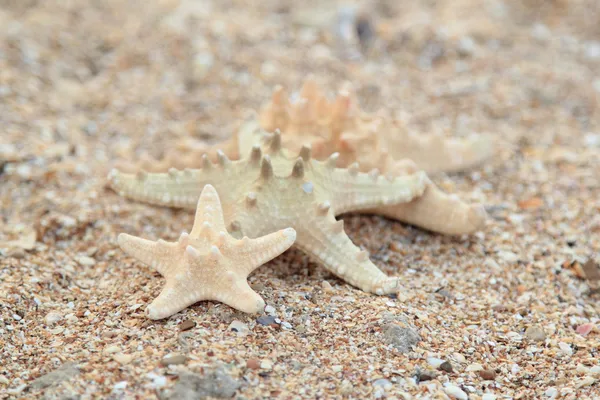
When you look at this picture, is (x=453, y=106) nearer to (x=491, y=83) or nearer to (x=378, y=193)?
(x=491, y=83)

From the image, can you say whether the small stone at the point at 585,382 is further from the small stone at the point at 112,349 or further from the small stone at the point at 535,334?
the small stone at the point at 112,349

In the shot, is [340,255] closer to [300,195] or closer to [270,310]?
[300,195]

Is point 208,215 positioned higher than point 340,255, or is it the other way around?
point 208,215

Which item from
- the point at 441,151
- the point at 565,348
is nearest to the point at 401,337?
the point at 565,348

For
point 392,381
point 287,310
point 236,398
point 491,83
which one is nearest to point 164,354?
point 236,398

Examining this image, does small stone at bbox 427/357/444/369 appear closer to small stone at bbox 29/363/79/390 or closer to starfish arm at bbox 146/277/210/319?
starfish arm at bbox 146/277/210/319

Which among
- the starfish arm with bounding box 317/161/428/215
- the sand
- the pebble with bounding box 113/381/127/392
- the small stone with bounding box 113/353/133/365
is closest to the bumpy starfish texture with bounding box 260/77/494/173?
the starfish arm with bounding box 317/161/428/215

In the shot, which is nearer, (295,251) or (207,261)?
(207,261)
